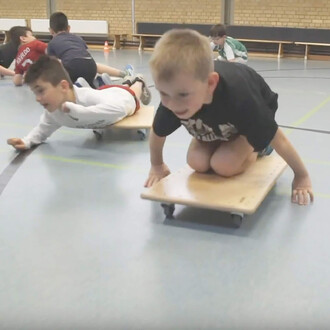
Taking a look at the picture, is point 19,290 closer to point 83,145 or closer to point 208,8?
point 83,145

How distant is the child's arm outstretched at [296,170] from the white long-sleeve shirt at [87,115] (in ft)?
3.44

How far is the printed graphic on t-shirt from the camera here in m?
1.71

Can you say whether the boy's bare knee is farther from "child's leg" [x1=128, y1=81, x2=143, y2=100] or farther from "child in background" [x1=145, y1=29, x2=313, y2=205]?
"child's leg" [x1=128, y1=81, x2=143, y2=100]

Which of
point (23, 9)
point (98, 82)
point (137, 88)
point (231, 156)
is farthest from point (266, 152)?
point (23, 9)

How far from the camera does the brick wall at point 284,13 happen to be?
326 inches

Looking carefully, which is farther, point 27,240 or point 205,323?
point 27,240

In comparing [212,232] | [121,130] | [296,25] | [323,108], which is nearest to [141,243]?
[212,232]

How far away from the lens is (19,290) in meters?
1.23

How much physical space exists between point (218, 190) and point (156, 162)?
0.35 m

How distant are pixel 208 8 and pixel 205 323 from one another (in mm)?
8793

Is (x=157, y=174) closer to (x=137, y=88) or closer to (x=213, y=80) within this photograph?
(x=213, y=80)

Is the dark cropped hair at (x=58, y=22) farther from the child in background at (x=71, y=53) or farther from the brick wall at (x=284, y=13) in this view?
the brick wall at (x=284, y=13)

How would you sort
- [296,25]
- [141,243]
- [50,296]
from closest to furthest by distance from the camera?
[50,296], [141,243], [296,25]

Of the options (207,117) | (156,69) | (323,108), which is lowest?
(323,108)
